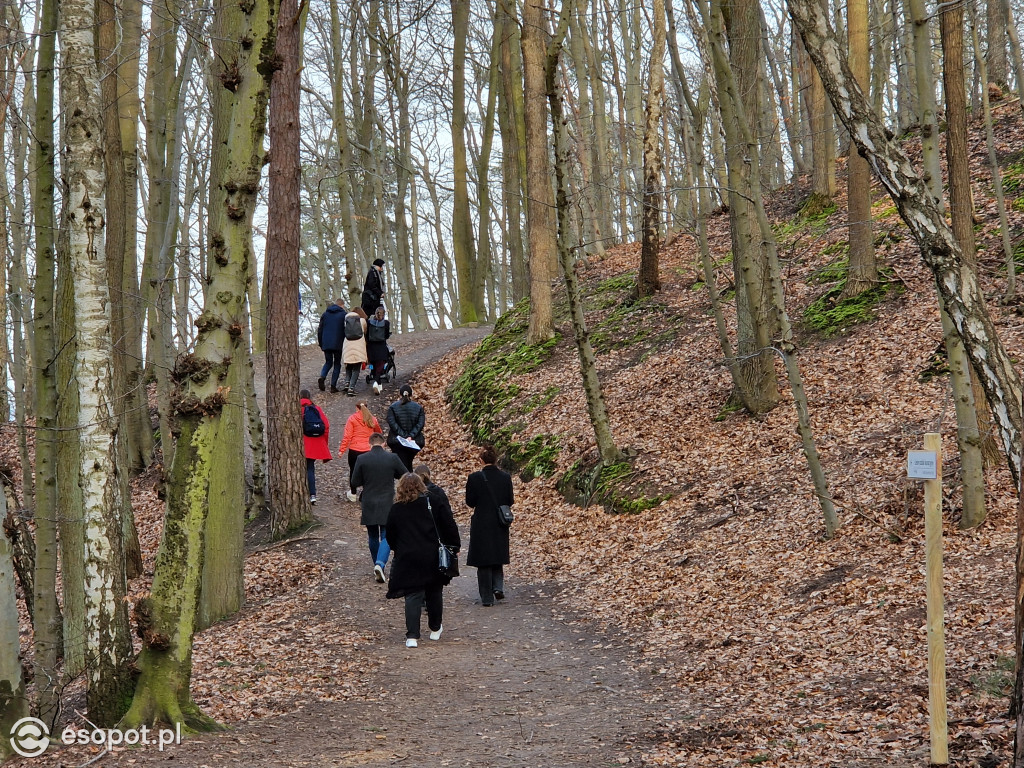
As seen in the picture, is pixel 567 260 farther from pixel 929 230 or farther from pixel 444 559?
pixel 929 230

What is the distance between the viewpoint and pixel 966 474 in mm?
7875

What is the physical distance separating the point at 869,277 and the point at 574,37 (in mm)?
14979

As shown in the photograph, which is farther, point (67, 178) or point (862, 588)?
point (862, 588)

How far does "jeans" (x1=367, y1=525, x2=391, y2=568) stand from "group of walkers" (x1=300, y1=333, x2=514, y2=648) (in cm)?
1

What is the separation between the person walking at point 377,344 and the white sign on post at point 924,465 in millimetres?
13741

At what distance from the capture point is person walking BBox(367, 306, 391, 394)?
1736 cm

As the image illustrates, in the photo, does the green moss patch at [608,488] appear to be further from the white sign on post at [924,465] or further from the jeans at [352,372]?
the white sign on post at [924,465]

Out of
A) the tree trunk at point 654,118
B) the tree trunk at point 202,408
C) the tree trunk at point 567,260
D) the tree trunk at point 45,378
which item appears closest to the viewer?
the tree trunk at point 202,408

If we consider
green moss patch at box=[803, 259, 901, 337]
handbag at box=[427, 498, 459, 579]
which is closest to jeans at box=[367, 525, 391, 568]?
handbag at box=[427, 498, 459, 579]

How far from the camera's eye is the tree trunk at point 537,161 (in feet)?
51.3

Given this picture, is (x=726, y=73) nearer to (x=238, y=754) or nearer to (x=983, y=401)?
→ (x=983, y=401)

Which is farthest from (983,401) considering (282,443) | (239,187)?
(282,443)

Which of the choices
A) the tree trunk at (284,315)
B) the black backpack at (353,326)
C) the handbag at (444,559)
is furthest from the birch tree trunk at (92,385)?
the black backpack at (353,326)

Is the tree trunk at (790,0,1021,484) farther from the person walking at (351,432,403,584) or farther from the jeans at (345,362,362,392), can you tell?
the jeans at (345,362,362,392)
